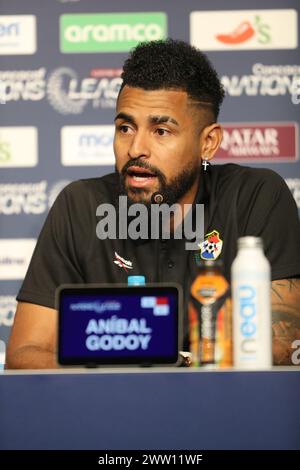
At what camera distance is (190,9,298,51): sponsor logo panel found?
2.97 metres

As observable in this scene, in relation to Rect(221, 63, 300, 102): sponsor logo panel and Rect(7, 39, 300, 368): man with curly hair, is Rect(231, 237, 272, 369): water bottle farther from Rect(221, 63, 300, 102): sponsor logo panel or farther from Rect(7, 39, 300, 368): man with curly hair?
Rect(221, 63, 300, 102): sponsor logo panel

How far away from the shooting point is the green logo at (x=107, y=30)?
9.77 ft

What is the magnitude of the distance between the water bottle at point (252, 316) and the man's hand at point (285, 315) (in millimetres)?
464

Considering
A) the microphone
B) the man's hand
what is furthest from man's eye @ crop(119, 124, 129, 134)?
the man's hand

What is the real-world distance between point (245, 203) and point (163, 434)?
1.09 metres

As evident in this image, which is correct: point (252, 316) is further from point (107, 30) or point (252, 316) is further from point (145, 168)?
point (107, 30)

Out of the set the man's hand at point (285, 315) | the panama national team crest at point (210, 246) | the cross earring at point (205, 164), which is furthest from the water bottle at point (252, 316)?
the cross earring at point (205, 164)

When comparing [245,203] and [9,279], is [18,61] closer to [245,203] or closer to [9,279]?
[9,279]

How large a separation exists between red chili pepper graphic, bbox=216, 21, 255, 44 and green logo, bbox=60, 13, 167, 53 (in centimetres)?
21

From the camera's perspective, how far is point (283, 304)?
1.89 metres

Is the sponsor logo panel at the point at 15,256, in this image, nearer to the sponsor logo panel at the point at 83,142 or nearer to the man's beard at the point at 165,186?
the sponsor logo panel at the point at 83,142

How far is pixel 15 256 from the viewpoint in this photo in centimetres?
295

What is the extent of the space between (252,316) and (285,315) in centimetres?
62

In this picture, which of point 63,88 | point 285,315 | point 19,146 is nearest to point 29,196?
point 19,146
